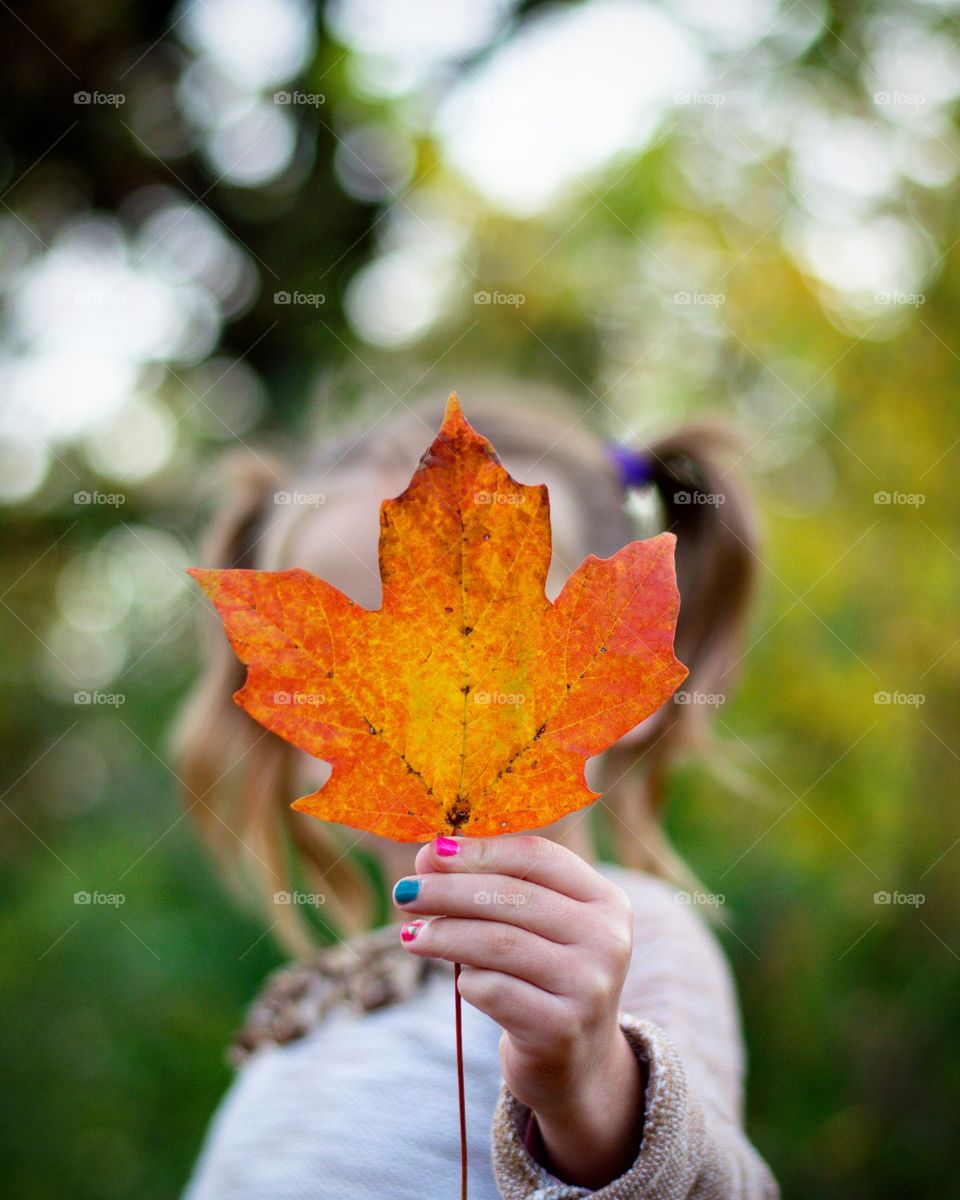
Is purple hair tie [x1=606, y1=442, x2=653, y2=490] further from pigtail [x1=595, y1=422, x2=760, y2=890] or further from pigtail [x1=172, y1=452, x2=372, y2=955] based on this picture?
pigtail [x1=172, y1=452, x2=372, y2=955]

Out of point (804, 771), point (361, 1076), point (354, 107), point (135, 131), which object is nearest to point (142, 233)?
point (135, 131)

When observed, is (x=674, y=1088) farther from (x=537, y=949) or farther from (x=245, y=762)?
(x=245, y=762)

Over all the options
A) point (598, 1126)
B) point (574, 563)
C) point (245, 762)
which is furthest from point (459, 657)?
point (245, 762)

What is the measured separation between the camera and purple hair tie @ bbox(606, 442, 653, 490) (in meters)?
1.13

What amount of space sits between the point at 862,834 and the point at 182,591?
2.15 meters

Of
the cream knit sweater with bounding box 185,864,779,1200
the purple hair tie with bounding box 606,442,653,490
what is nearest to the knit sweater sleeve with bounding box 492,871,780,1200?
the cream knit sweater with bounding box 185,864,779,1200

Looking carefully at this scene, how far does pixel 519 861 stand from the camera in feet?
1.76

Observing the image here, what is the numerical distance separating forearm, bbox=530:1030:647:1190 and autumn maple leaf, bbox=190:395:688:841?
0.78 ft

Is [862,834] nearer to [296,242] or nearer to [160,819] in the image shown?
[160,819]

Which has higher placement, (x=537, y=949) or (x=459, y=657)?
(x=459, y=657)

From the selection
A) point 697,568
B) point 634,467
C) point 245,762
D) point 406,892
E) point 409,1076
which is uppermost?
point 406,892

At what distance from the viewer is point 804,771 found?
7.65ft

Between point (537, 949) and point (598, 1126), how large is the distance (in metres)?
0.18

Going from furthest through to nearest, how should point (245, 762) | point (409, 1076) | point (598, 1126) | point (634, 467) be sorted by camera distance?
point (245, 762)
point (634, 467)
point (409, 1076)
point (598, 1126)
